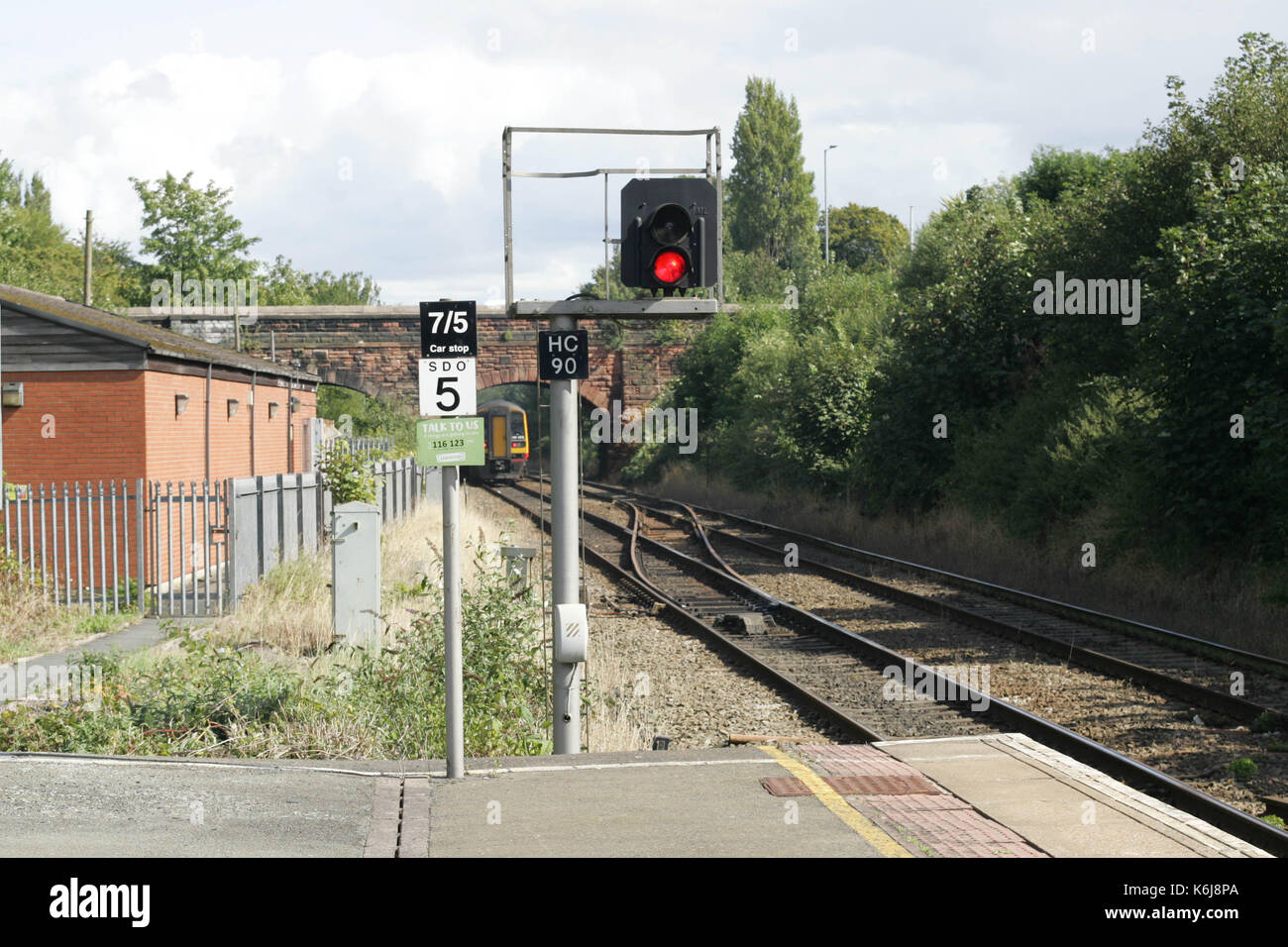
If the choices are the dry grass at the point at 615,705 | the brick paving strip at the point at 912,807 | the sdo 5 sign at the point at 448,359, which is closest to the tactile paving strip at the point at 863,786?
the brick paving strip at the point at 912,807

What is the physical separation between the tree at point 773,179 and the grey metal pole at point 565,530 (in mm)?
65600

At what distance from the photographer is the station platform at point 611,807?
571 cm

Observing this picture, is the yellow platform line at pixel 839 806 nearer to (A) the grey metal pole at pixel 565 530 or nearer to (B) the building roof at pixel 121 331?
(A) the grey metal pole at pixel 565 530

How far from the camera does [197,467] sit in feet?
63.7

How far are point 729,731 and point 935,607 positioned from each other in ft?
21.6

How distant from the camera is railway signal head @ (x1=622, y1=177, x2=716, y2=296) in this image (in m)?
7.75

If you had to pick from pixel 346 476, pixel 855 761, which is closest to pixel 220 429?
A: pixel 346 476

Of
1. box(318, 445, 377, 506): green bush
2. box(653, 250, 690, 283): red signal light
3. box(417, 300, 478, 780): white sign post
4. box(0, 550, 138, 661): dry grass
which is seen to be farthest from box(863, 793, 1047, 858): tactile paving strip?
box(318, 445, 377, 506): green bush

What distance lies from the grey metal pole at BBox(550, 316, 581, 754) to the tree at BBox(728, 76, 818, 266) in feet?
215

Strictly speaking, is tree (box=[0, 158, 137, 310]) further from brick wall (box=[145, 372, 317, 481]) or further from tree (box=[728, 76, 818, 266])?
tree (box=[728, 76, 818, 266])

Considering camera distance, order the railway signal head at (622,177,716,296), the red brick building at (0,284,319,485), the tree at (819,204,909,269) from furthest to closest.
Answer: the tree at (819,204,909,269) < the red brick building at (0,284,319,485) < the railway signal head at (622,177,716,296)

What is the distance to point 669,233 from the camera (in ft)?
A: 25.5

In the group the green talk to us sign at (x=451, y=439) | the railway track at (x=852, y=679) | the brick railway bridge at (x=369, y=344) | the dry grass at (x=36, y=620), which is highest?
the brick railway bridge at (x=369, y=344)
